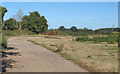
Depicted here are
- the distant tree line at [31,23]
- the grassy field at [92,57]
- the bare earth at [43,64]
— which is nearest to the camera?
the bare earth at [43,64]

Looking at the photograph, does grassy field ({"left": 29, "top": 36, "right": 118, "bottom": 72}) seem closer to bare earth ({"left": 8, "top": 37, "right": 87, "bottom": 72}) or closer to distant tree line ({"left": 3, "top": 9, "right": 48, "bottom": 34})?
bare earth ({"left": 8, "top": 37, "right": 87, "bottom": 72})

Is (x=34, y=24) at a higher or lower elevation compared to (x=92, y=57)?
higher

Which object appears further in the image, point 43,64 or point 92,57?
point 92,57

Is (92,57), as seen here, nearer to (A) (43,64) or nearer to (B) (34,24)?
(A) (43,64)

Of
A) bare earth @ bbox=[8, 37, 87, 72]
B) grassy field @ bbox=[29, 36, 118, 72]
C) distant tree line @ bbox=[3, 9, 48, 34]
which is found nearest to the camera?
bare earth @ bbox=[8, 37, 87, 72]

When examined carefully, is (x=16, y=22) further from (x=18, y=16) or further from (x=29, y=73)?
(x=29, y=73)

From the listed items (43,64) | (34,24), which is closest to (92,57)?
(43,64)

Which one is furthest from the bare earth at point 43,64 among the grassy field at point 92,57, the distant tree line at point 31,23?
the distant tree line at point 31,23

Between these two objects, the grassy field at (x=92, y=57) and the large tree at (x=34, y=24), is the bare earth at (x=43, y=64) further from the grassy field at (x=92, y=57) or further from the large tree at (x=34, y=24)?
the large tree at (x=34, y=24)

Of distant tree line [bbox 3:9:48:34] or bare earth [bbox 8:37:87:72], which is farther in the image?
distant tree line [bbox 3:9:48:34]

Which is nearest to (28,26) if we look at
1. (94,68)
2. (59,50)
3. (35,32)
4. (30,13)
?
(35,32)

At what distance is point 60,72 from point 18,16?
70240 mm

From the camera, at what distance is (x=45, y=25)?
85.2 m

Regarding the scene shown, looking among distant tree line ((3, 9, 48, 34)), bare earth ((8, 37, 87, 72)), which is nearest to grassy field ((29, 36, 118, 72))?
bare earth ((8, 37, 87, 72))
